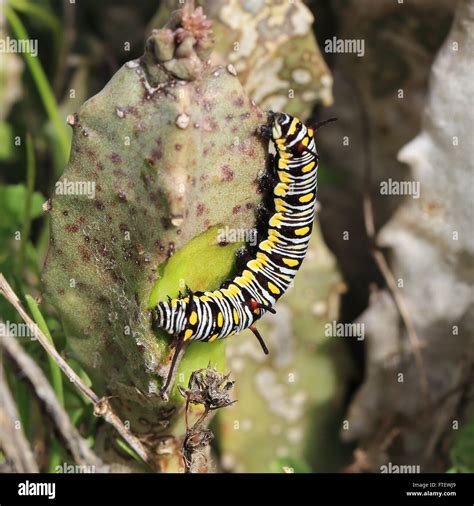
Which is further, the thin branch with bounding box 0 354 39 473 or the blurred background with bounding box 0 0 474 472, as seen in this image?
the blurred background with bounding box 0 0 474 472

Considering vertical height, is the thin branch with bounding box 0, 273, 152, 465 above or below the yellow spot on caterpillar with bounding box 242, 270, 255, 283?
below

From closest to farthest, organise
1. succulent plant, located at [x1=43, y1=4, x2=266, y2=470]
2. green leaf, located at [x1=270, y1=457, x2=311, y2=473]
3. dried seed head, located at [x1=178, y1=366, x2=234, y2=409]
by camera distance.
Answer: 1. succulent plant, located at [x1=43, y1=4, x2=266, y2=470]
2. dried seed head, located at [x1=178, y1=366, x2=234, y2=409]
3. green leaf, located at [x1=270, y1=457, x2=311, y2=473]

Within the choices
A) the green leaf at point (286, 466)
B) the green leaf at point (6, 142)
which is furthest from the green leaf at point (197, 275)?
the green leaf at point (6, 142)

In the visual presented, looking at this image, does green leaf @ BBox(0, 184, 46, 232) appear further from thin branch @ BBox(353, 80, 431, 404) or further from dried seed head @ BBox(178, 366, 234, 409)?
thin branch @ BBox(353, 80, 431, 404)

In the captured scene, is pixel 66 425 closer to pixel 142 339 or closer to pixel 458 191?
pixel 142 339

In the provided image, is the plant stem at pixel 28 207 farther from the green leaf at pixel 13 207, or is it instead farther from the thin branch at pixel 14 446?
the thin branch at pixel 14 446

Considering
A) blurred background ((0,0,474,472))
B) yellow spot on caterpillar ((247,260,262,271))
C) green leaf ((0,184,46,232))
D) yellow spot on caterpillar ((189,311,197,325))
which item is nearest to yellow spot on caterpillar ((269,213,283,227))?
yellow spot on caterpillar ((247,260,262,271))

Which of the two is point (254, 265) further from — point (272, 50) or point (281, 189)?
point (272, 50)
